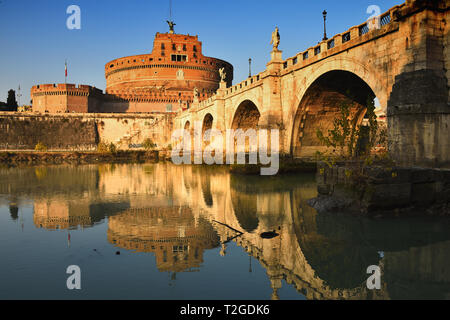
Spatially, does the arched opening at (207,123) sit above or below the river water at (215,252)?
above

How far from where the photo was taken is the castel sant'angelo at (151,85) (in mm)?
69062

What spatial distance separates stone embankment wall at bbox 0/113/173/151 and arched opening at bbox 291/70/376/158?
142 feet

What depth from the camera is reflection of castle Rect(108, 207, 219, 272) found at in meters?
6.80

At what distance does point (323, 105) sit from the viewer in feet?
72.6

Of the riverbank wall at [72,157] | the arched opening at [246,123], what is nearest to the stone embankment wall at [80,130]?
the riverbank wall at [72,157]

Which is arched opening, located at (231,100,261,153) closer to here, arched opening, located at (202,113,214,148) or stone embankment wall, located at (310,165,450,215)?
arched opening, located at (202,113,214,148)

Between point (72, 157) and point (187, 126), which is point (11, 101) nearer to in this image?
point (72, 157)

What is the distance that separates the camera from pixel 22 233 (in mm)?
9023

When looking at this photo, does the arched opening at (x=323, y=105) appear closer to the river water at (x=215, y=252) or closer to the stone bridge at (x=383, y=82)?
the stone bridge at (x=383, y=82)

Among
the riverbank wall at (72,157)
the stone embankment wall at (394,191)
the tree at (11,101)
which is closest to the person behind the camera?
the stone embankment wall at (394,191)

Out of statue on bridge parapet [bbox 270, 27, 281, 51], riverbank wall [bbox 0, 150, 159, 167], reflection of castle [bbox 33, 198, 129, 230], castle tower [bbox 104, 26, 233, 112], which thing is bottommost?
reflection of castle [bbox 33, 198, 129, 230]

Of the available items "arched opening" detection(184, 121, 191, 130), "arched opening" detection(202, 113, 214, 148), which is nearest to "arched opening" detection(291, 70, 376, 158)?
"arched opening" detection(202, 113, 214, 148)

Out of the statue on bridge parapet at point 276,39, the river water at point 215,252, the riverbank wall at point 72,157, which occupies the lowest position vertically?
the river water at point 215,252

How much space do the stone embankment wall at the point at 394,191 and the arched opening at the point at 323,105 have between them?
9593 mm
